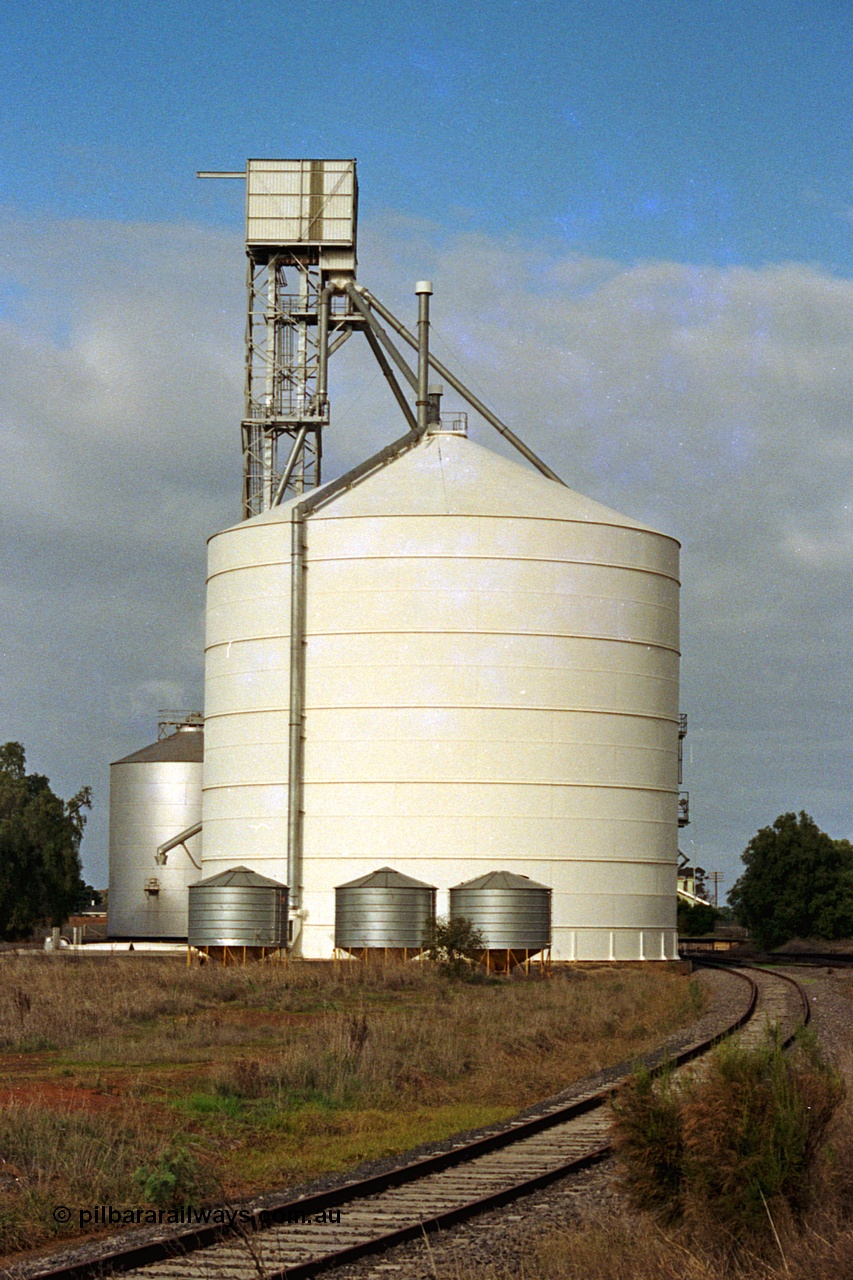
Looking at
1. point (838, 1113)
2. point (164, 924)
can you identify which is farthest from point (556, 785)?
point (838, 1113)

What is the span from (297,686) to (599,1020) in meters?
20.9

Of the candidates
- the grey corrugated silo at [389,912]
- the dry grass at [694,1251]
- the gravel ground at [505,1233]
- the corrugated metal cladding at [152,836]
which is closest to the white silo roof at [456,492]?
the grey corrugated silo at [389,912]

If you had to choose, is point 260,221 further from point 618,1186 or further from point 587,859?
point 618,1186

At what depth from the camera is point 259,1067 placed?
18047 mm

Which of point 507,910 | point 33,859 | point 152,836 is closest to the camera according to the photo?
point 507,910

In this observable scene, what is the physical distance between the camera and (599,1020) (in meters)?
26.2

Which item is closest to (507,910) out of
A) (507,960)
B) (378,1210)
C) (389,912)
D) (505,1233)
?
(507,960)

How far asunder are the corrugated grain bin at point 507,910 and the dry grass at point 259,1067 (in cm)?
610

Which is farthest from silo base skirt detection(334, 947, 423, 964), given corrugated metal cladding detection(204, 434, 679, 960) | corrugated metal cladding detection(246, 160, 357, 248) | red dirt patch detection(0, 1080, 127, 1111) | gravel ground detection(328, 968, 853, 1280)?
gravel ground detection(328, 968, 853, 1280)

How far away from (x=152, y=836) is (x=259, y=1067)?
4840 centimetres

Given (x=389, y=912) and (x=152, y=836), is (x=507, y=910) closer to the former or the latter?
(x=389, y=912)

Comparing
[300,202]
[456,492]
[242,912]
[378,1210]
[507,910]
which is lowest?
[378,1210]

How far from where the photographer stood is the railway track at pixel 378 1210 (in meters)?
9.66

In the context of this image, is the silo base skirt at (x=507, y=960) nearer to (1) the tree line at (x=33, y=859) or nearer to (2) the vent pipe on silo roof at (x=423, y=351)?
(2) the vent pipe on silo roof at (x=423, y=351)
